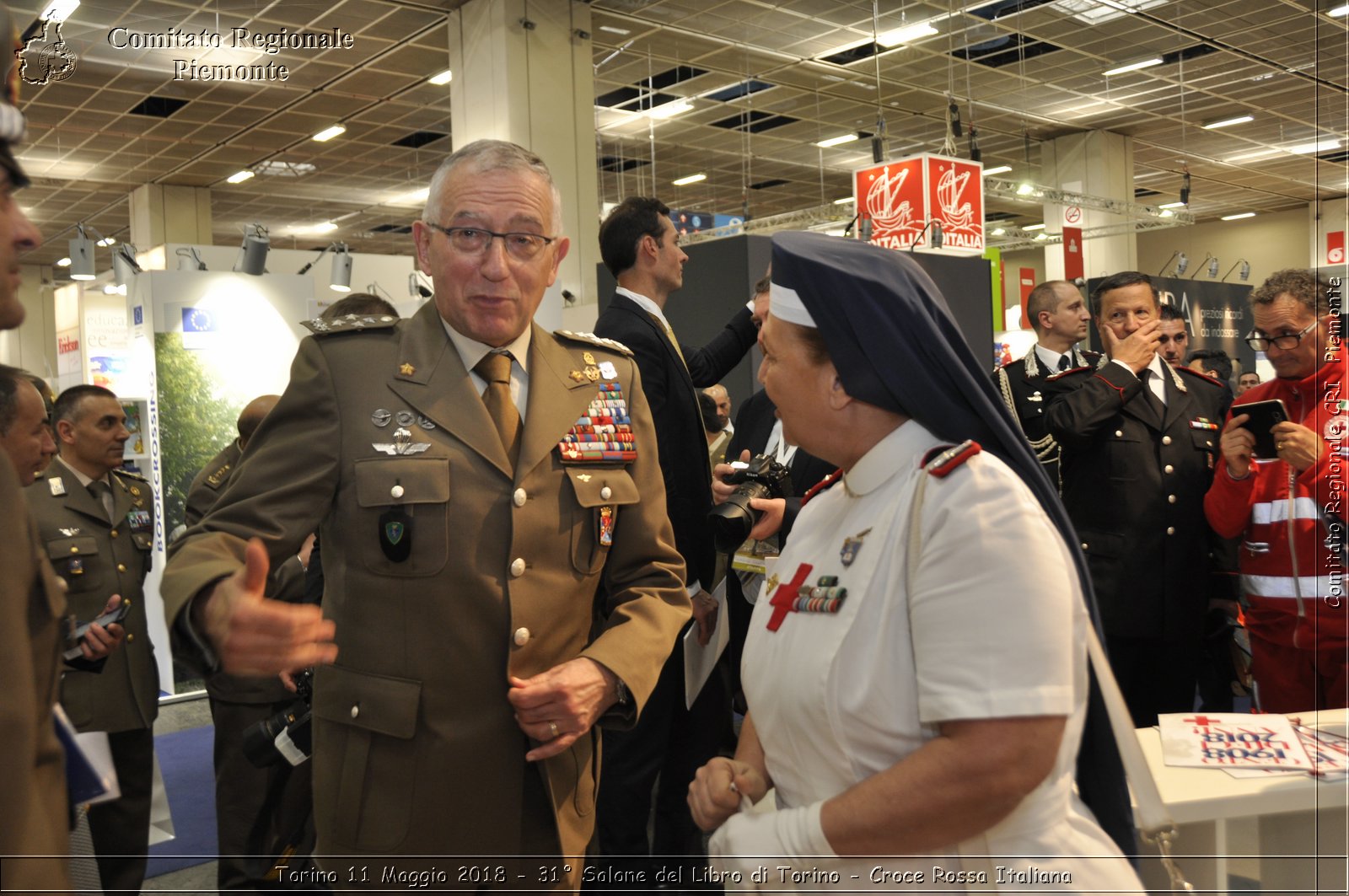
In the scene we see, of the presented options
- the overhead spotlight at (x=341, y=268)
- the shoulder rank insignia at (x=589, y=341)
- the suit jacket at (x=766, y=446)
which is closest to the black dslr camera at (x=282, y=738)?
the shoulder rank insignia at (x=589, y=341)

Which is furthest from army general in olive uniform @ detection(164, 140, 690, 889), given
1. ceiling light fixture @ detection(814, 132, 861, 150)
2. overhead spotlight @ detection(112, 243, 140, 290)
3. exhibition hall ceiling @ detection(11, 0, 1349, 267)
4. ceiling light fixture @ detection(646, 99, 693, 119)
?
ceiling light fixture @ detection(814, 132, 861, 150)

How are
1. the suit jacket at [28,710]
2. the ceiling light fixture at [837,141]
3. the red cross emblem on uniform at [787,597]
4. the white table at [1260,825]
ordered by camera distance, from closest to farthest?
the suit jacket at [28,710]
the red cross emblem on uniform at [787,597]
the white table at [1260,825]
the ceiling light fixture at [837,141]

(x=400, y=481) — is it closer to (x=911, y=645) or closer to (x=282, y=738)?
(x=911, y=645)

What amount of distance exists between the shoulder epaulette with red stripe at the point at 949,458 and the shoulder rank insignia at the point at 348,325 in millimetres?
1038

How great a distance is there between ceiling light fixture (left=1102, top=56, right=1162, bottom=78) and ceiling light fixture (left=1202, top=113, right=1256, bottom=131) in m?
3.59

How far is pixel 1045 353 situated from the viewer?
457cm

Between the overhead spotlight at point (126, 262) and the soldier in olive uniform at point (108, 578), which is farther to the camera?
the overhead spotlight at point (126, 262)

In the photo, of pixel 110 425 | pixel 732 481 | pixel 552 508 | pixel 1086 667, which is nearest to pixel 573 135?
pixel 110 425

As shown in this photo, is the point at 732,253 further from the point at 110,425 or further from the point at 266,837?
the point at 266,837

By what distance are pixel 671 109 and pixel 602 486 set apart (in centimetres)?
→ 1189

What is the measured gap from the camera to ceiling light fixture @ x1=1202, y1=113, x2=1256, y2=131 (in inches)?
581

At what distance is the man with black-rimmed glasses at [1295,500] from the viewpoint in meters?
2.84

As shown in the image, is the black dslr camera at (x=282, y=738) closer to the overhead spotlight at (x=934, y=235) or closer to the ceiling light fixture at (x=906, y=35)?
the overhead spotlight at (x=934, y=235)

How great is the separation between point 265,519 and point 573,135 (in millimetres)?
8140
